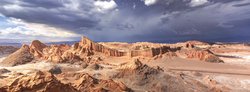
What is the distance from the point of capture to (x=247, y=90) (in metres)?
43.6

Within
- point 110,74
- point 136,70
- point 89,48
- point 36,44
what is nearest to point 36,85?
point 110,74

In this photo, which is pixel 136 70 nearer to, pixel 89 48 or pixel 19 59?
pixel 19 59

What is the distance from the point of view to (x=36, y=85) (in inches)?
931

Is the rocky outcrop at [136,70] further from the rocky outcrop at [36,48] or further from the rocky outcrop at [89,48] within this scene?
the rocky outcrop at [89,48]

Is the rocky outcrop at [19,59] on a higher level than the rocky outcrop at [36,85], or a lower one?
lower

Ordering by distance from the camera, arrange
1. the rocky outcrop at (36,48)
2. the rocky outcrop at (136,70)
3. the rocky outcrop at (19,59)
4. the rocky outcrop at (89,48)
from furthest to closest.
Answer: the rocky outcrop at (89,48), the rocky outcrop at (36,48), the rocky outcrop at (19,59), the rocky outcrop at (136,70)

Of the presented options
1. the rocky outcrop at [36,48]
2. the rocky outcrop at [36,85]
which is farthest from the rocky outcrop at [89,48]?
the rocky outcrop at [36,85]

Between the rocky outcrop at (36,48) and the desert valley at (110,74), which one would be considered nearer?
the desert valley at (110,74)

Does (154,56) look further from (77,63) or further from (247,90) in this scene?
(247,90)

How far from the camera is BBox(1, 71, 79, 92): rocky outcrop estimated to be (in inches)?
897

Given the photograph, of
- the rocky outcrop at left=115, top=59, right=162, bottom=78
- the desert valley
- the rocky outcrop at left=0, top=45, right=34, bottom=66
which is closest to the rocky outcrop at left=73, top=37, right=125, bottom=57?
the desert valley

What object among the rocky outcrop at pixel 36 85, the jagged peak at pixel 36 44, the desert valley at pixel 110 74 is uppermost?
the jagged peak at pixel 36 44

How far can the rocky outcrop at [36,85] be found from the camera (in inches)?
897

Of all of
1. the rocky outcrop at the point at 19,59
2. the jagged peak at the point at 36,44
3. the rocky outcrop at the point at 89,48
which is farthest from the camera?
the rocky outcrop at the point at 89,48
